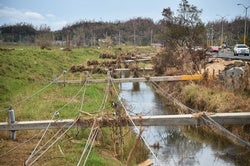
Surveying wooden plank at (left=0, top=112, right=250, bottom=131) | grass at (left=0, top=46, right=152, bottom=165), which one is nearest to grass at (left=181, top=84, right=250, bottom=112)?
wooden plank at (left=0, top=112, right=250, bottom=131)

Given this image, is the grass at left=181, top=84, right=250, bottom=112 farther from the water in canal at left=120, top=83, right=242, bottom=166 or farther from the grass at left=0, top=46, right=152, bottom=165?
the grass at left=0, top=46, right=152, bottom=165

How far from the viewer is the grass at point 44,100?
8.58 metres

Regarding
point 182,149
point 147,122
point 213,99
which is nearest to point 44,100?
point 182,149

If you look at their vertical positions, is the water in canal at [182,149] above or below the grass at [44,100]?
below

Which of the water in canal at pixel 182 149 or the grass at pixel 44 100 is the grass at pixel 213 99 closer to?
the water in canal at pixel 182 149

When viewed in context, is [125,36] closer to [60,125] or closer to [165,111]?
[165,111]

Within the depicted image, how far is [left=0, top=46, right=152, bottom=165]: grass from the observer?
8578 millimetres

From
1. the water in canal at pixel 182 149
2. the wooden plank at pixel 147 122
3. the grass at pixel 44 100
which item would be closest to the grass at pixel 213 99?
the water in canal at pixel 182 149

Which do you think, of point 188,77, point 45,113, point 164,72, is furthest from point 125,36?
point 45,113

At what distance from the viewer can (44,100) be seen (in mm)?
15977

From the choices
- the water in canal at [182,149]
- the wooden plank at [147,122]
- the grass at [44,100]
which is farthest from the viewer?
the water in canal at [182,149]

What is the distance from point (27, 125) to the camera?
9625 millimetres

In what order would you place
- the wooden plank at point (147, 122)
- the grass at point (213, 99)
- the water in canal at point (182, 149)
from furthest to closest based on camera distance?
the grass at point (213, 99), the water in canal at point (182, 149), the wooden plank at point (147, 122)

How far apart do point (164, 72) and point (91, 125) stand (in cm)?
1958
